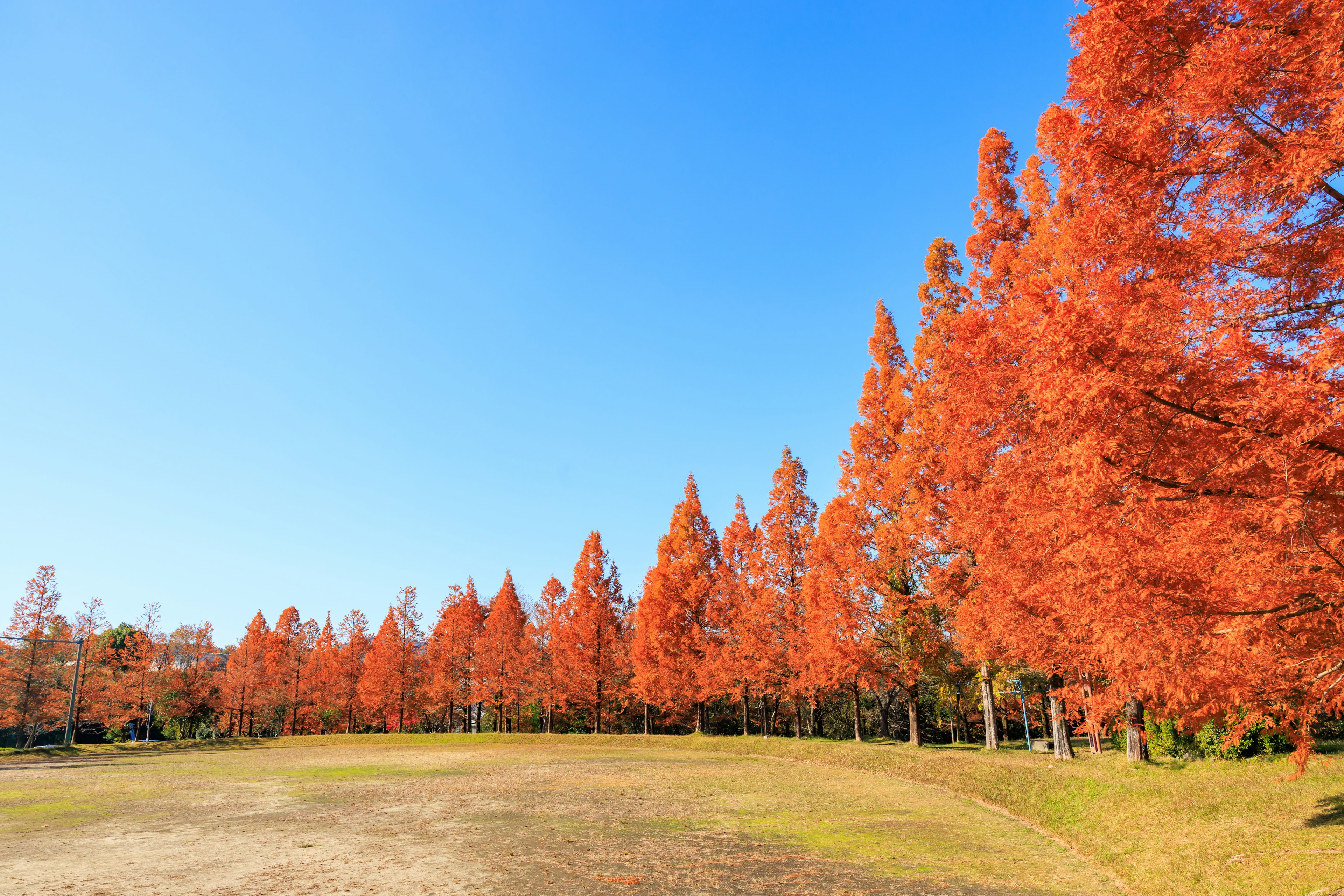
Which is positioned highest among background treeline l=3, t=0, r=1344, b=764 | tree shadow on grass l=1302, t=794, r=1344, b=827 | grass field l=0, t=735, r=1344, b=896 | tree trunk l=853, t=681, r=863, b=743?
background treeline l=3, t=0, r=1344, b=764

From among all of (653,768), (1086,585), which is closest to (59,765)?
(653,768)

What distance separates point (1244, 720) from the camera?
6969 mm

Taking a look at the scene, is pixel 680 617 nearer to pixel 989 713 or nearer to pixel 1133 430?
pixel 989 713

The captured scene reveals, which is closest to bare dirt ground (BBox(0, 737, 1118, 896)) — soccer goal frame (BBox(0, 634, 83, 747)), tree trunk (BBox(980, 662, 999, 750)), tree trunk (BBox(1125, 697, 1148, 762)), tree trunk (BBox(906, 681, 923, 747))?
tree trunk (BBox(1125, 697, 1148, 762))

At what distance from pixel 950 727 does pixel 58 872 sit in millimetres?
46270

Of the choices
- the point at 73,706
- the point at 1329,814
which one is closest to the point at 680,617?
the point at 1329,814

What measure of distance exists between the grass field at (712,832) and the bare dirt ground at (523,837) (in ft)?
0.21

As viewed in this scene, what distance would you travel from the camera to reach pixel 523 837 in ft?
37.7

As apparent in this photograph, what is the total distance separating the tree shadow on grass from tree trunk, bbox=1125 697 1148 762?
5199 millimetres

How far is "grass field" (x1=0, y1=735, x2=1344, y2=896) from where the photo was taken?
8.49m

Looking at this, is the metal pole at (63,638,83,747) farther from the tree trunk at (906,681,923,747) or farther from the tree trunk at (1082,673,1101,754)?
the tree trunk at (1082,673,1101,754)

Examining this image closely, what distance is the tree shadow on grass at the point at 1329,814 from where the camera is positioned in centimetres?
861

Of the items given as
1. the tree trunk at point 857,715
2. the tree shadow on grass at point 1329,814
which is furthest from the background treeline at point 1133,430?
the tree trunk at point 857,715

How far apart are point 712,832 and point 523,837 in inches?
132
